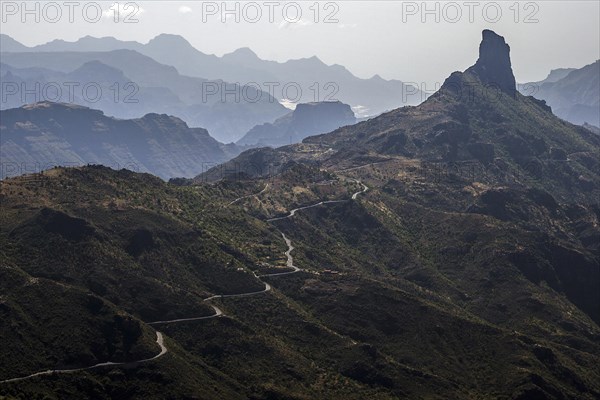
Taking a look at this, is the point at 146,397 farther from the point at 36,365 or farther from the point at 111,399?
the point at 36,365

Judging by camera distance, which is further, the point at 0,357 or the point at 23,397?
the point at 0,357

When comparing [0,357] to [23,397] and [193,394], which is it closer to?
[23,397]

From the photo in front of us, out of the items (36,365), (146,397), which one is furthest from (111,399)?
(36,365)

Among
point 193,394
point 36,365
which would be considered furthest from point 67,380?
point 193,394

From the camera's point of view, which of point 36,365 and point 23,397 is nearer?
point 23,397

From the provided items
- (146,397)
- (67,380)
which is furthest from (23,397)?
(146,397)

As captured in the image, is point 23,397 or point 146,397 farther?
point 146,397

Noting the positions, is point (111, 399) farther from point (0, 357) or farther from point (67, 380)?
point (0, 357)
